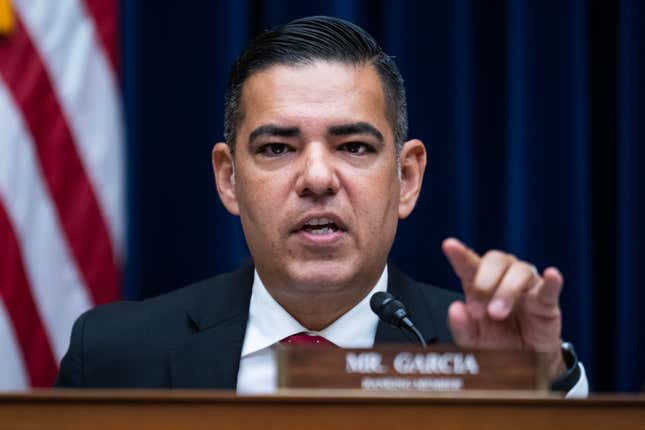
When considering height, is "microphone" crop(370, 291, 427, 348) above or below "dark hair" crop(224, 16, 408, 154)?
below

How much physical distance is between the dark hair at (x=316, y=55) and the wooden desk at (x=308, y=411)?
857 mm

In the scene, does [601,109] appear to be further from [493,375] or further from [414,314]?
[493,375]

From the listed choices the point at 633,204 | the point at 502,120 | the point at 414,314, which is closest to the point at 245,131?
the point at 414,314

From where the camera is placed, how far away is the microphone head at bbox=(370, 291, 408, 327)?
115 centimetres

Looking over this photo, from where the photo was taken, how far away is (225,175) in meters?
1.71

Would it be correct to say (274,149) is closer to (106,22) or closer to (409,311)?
(409,311)

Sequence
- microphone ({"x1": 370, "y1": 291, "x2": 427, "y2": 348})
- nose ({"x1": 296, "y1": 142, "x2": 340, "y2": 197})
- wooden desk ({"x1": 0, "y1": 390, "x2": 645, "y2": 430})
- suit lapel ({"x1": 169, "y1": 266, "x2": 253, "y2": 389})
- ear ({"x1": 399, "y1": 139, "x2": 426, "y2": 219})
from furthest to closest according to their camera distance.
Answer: ear ({"x1": 399, "y1": 139, "x2": 426, "y2": 219})
suit lapel ({"x1": 169, "y1": 266, "x2": 253, "y2": 389})
nose ({"x1": 296, "y1": 142, "x2": 340, "y2": 197})
microphone ({"x1": 370, "y1": 291, "x2": 427, "y2": 348})
wooden desk ({"x1": 0, "y1": 390, "x2": 645, "y2": 430})

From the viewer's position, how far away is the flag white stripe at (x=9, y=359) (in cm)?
206

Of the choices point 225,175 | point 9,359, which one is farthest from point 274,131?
point 9,359

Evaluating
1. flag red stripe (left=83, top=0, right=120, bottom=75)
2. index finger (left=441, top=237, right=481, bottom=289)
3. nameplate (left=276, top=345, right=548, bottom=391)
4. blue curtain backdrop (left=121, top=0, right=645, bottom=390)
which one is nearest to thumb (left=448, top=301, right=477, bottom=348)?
index finger (left=441, top=237, right=481, bottom=289)

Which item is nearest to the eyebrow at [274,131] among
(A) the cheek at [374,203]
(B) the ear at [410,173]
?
(A) the cheek at [374,203]

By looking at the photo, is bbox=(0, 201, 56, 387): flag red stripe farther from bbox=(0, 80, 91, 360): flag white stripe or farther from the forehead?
the forehead

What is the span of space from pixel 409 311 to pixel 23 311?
40.8 inches

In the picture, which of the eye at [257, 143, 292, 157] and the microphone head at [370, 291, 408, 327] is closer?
→ the microphone head at [370, 291, 408, 327]
